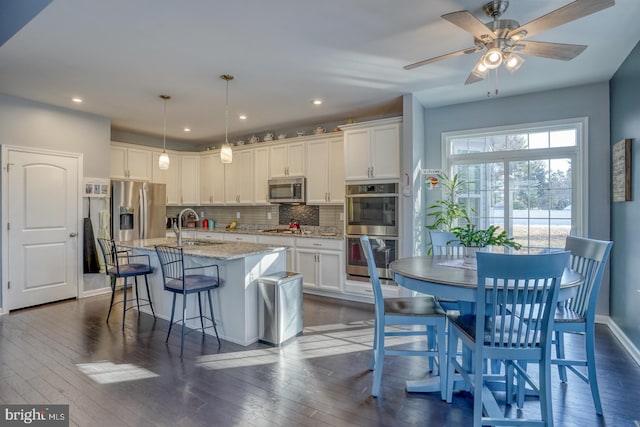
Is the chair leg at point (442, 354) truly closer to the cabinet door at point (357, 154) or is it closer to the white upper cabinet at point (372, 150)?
the white upper cabinet at point (372, 150)

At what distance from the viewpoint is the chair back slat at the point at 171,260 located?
3084 millimetres

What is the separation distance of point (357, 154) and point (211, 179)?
3.22m

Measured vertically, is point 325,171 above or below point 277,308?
above

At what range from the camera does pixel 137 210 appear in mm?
5363

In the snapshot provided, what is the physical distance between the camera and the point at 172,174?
6.45 metres

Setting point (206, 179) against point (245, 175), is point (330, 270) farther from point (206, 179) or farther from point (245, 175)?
point (206, 179)

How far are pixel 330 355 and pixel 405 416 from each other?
→ 3.14 feet

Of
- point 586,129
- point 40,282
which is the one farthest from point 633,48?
point 40,282

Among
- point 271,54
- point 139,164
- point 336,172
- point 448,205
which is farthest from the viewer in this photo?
point 139,164

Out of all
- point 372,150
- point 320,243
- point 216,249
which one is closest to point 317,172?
point 372,150

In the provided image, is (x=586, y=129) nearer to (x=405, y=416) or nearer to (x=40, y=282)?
(x=405, y=416)

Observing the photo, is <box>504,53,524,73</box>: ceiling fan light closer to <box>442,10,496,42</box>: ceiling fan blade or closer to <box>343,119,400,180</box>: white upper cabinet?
<box>442,10,496,42</box>: ceiling fan blade

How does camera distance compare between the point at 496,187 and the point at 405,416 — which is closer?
the point at 405,416

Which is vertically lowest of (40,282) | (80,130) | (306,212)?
(40,282)
